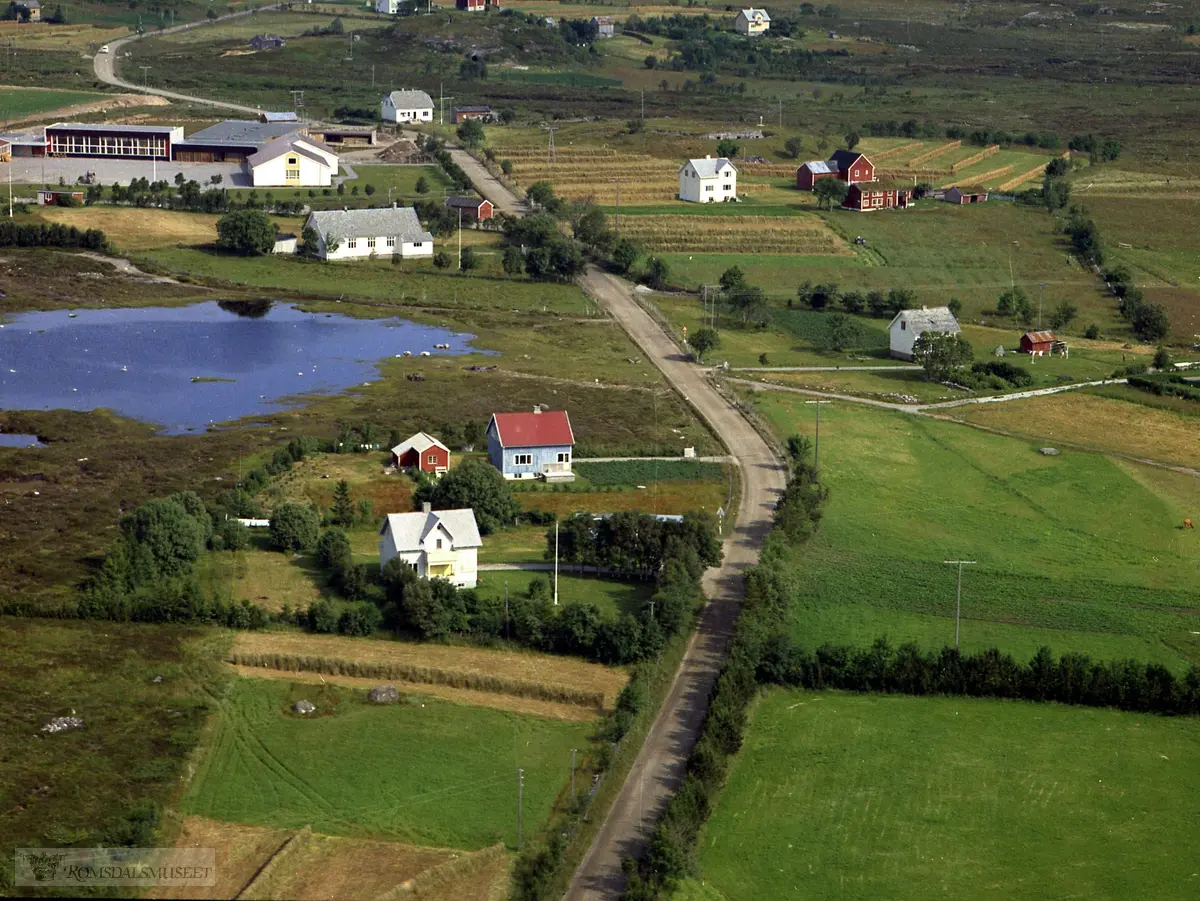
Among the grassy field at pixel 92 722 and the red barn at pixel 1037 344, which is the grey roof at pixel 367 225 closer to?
the red barn at pixel 1037 344

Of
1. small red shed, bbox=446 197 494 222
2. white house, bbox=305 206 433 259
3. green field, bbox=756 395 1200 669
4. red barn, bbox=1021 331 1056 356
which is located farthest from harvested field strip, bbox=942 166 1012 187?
green field, bbox=756 395 1200 669

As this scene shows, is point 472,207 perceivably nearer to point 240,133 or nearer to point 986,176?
point 240,133

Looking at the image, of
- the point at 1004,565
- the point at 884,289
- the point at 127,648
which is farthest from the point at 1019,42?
the point at 127,648

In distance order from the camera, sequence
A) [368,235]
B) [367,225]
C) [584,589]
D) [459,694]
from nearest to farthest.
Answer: [459,694], [584,589], [368,235], [367,225]

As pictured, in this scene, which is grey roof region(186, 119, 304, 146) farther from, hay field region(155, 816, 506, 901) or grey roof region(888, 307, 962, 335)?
hay field region(155, 816, 506, 901)

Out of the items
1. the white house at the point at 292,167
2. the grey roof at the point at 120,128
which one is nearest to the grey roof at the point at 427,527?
the white house at the point at 292,167

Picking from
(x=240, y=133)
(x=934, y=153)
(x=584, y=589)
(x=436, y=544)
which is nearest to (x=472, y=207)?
(x=240, y=133)
